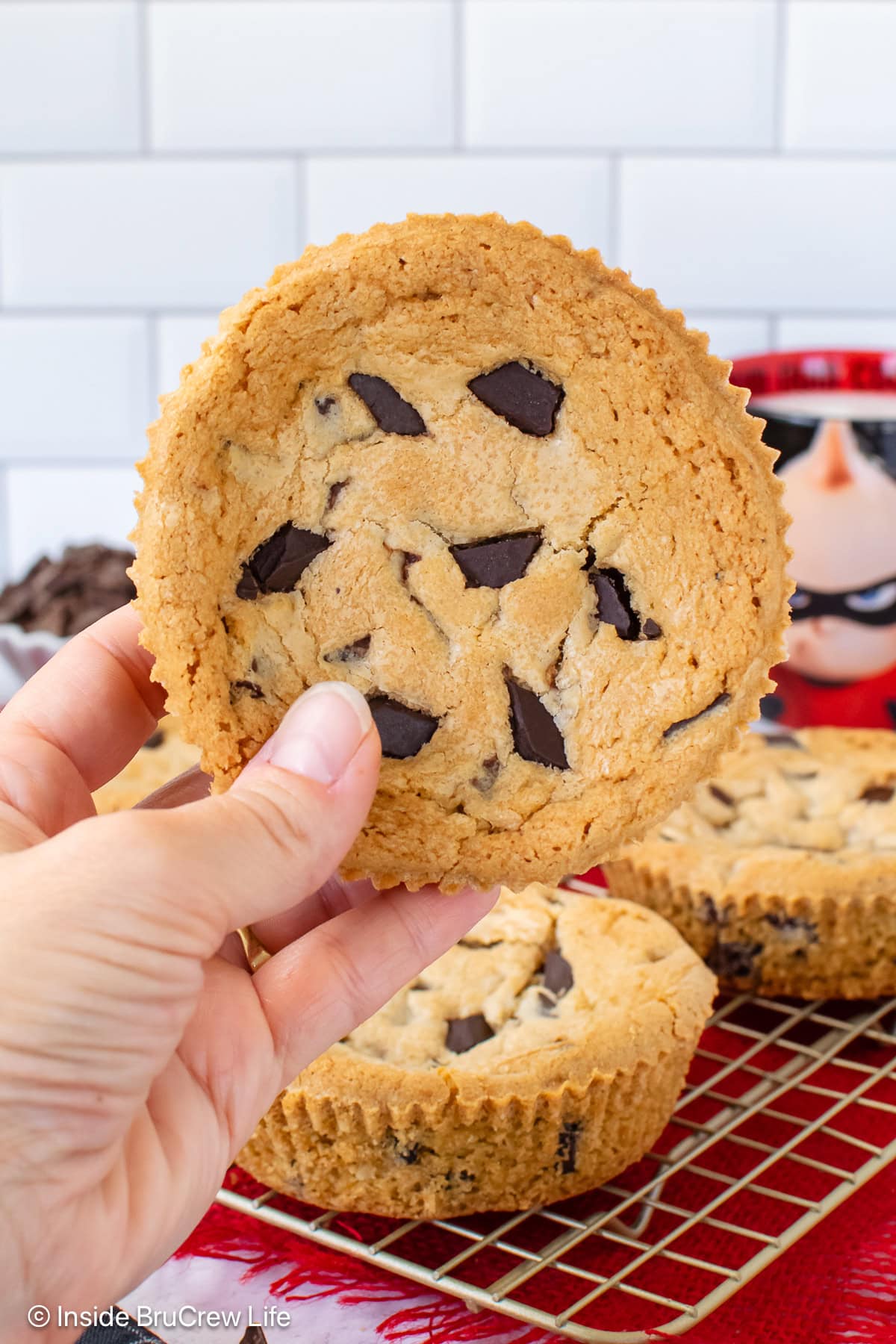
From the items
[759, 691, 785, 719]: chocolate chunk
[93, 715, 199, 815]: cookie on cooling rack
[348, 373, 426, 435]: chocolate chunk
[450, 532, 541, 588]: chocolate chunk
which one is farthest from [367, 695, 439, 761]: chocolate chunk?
[759, 691, 785, 719]: chocolate chunk

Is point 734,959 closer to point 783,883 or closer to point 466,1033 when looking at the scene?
point 783,883

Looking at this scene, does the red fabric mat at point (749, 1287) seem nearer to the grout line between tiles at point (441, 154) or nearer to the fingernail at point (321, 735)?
the fingernail at point (321, 735)

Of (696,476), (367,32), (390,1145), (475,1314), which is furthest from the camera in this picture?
(367,32)

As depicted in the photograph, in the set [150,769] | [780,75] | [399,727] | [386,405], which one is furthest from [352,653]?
[780,75]

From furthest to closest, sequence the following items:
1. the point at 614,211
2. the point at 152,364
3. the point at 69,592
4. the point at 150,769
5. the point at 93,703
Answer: the point at 152,364 → the point at 614,211 → the point at 69,592 → the point at 150,769 → the point at 93,703

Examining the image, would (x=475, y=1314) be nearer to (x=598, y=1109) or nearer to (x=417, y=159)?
(x=598, y=1109)

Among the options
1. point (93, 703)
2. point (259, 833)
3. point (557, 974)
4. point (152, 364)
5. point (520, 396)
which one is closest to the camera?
point (259, 833)

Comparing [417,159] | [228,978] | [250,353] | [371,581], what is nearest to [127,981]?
[228,978]

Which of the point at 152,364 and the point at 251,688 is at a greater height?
the point at 152,364
